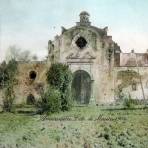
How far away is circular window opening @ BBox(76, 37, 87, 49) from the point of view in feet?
139

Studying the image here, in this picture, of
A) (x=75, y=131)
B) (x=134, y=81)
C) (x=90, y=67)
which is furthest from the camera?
(x=90, y=67)

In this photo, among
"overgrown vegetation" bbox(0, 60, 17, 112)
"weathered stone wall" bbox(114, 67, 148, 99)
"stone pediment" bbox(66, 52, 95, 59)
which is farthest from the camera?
"stone pediment" bbox(66, 52, 95, 59)

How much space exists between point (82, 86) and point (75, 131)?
21.0m

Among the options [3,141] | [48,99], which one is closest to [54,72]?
[48,99]

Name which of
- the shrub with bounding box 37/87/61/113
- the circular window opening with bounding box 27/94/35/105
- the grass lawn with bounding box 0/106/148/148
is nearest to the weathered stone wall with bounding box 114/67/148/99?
the circular window opening with bounding box 27/94/35/105

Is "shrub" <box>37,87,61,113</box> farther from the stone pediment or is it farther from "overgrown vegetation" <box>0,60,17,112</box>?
the stone pediment

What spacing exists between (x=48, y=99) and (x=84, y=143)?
35.1 feet

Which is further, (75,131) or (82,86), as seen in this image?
(82,86)

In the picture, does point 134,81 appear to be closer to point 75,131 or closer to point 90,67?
point 90,67

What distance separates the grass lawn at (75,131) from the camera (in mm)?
18859

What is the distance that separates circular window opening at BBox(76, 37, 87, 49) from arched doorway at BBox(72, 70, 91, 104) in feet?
6.75

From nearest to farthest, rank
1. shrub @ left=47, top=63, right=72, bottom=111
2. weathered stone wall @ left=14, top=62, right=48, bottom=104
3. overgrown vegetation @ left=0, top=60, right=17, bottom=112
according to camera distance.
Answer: shrub @ left=47, top=63, right=72, bottom=111
overgrown vegetation @ left=0, top=60, right=17, bottom=112
weathered stone wall @ left=14, top=62, right=48, bottom=104

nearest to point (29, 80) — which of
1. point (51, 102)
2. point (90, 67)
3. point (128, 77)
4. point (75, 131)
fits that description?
point (90, 67)

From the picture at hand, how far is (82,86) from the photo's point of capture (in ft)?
139
